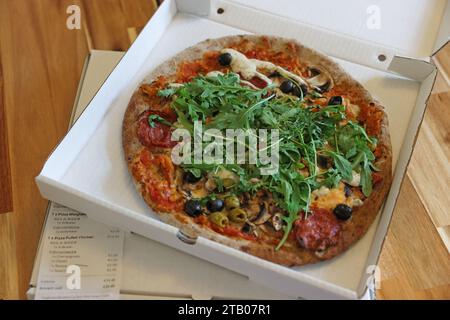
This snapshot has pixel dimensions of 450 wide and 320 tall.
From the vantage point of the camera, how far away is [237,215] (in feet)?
4.25

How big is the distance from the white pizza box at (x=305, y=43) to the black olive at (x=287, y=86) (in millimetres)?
240

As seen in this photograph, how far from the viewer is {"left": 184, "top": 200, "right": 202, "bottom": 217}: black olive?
4.23ft

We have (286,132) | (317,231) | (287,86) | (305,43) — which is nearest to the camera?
(317,231)

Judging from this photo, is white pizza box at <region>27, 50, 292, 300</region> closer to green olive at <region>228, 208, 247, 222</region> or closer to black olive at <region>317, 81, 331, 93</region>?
green olive at <region>228, 208, 247, 222</region>

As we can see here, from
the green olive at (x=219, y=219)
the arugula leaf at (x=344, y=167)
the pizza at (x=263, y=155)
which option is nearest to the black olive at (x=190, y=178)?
the pizza at (x=263, y=155)

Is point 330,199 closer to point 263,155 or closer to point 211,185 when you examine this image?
point 263,155

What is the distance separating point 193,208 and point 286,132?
32 centimetres

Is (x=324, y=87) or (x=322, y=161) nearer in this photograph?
(x=322, y=161)

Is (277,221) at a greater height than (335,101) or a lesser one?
lesser

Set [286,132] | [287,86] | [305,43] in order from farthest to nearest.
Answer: [305,43] < [287,86] < [286,132]

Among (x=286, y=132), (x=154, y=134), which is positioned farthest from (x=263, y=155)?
(x=154, y=134)

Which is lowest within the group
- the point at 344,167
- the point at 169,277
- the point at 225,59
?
the point at 169,277

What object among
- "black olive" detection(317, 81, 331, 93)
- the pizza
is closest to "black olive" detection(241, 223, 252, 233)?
the pizza
